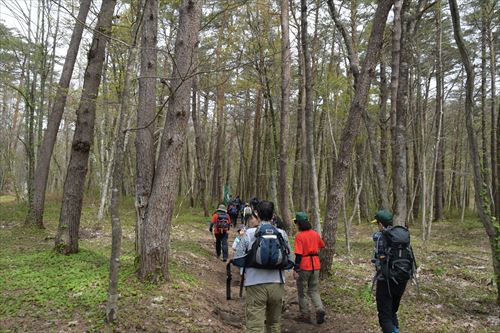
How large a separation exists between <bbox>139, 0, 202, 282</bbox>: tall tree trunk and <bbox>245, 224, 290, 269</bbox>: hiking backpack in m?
2.39

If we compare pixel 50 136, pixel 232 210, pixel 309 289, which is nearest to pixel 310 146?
pixel 309 289

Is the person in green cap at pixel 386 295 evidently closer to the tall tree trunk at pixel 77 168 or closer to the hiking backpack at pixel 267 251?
the hiking backpack at pixel 267 251

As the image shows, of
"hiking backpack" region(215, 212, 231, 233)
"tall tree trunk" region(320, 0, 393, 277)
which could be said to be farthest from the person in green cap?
"hiking backpack" region(215, 212, 231, 233)

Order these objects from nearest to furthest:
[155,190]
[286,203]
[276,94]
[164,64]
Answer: [155,190]
[286,203]
[164,64]
[276,94]

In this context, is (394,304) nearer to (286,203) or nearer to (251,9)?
(286,203)

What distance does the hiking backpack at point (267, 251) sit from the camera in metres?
4.11

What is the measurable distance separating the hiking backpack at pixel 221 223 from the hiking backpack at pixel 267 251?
6.38 m

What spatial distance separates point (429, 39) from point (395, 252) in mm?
16371

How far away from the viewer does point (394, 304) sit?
201 inches

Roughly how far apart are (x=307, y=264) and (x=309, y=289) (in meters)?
0.54

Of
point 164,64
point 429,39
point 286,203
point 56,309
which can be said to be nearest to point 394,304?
point 56,309

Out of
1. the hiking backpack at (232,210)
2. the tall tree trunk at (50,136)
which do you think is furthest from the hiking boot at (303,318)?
the hiking backpack at (232,210)

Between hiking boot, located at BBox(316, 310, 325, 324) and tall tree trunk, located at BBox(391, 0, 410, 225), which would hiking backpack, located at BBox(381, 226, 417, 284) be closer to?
hiking boot, located at BBox(316, 310, 325, 324)

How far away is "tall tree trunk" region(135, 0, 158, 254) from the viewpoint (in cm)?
623
